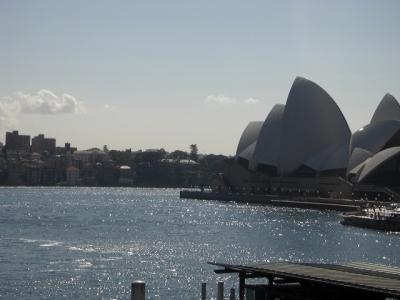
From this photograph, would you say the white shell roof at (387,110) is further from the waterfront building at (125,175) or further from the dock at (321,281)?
the waterfront building at (125,175)

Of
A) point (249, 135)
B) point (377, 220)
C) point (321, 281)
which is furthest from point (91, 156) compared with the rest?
point (321, 281)

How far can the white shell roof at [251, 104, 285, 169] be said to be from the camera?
78.5 meters

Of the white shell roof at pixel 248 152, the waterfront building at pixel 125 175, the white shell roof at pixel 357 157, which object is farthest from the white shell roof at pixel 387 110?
the waterfront building at pixel 125 175

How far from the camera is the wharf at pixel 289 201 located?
67688 millimetres

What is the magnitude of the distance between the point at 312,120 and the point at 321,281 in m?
64.1

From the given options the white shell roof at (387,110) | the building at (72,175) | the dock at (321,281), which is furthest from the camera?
the building at (72,175)

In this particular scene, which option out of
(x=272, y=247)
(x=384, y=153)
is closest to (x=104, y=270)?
(x=272, y=247)

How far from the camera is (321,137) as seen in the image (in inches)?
2894

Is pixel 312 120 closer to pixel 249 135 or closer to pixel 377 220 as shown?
pixel 249 135

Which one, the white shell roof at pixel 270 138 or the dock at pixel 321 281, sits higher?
the white shell roof at pixel 270 138

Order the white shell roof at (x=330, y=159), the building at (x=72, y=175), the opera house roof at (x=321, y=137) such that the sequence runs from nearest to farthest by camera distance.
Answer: the opera house roof at (x=321, y=137) → the white shell roof at (x=330, y=159) → the building at (x=72, y=175)

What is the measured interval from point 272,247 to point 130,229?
41.5 ft

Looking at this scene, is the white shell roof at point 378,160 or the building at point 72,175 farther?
the building at point 72,175

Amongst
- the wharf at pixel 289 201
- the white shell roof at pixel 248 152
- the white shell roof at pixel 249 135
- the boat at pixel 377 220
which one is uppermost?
the white shell roof at pixel 249 135
